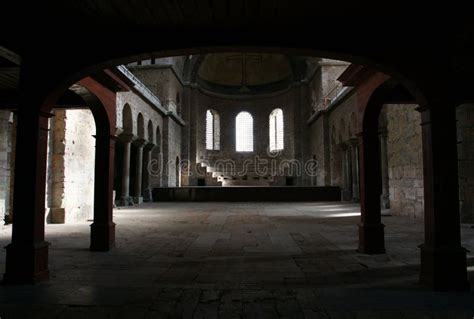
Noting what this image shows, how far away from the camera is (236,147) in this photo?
101 feet

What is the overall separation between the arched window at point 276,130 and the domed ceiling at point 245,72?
2.07 m

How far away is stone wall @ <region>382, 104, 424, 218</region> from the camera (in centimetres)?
1039

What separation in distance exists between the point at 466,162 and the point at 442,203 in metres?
6.44

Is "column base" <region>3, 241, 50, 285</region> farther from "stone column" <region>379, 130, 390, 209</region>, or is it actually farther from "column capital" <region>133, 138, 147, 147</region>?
"column capital" <region>133, 138, 147, 147</region>

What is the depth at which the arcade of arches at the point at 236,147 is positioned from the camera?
13.7ft

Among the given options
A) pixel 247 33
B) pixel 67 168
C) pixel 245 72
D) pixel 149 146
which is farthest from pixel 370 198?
pixel 245 72

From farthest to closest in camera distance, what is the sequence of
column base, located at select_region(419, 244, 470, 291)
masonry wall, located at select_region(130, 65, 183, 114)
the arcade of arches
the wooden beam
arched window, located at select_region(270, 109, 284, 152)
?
arched window, located at select_region(270, 109, 284, 152), masonry wall, located at select_region(130, 65, 183, 114), the arcade of arches, the wooden beam, column base, located at select_region(419, 244, 470, 291)

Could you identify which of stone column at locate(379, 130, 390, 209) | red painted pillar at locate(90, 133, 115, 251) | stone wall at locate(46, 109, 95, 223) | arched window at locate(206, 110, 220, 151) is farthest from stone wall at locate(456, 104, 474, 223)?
arched window at locate(206, 110, 220, 151)

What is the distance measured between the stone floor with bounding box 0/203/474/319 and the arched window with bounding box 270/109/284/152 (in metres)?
22.7

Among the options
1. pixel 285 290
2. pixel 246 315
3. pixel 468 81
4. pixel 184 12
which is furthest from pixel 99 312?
pixel 468 81

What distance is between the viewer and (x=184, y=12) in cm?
384

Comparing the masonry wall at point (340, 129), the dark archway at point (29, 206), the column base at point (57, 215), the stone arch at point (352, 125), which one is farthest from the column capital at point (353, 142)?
the dark archway at point (29, 206)

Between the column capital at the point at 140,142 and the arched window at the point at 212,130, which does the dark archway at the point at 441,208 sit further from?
the arched window at the point at 212,130

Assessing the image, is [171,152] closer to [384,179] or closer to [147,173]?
[147,173]
